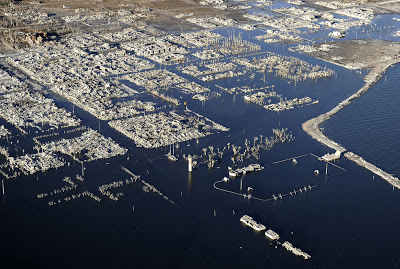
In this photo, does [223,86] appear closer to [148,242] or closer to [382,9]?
[148,242]

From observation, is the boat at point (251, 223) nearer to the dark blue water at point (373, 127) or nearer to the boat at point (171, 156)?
the boat at point (171, 156)

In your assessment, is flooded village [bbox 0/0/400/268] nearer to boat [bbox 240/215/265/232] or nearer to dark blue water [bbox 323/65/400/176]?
boat [bbox 240/215/265/232]

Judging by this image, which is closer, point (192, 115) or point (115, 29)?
point (192, 115)

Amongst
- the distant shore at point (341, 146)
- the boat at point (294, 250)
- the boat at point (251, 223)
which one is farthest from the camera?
Answer: the distant shore at point (341, 146)

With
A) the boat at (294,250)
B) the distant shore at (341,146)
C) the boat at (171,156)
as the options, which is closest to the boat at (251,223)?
the boat at (294,250)

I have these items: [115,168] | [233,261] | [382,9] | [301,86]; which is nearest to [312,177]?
[233,261]

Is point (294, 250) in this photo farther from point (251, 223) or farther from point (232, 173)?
point (232, 173)

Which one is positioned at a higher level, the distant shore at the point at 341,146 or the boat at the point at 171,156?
the distant shore at the point at 341,146
